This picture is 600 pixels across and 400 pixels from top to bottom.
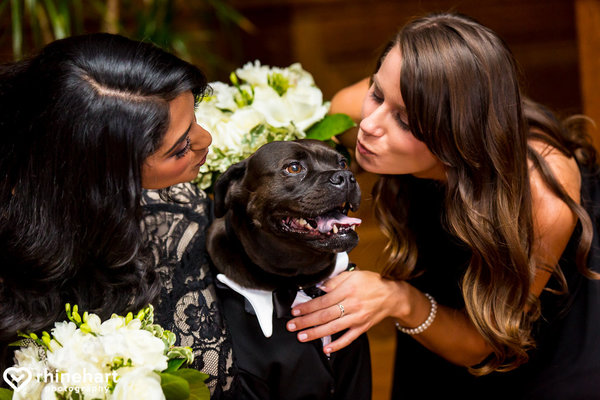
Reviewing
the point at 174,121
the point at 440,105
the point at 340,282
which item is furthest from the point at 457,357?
the point at 174,121

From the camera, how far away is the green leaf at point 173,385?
3.30 ft

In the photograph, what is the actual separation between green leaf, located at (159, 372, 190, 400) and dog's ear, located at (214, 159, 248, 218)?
44 cm

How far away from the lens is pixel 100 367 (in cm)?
98

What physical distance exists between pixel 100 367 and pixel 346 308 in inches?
23.1

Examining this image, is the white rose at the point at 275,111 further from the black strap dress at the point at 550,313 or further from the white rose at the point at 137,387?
the white rose at the point at 137,387

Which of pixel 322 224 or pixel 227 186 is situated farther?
pixel 227 186

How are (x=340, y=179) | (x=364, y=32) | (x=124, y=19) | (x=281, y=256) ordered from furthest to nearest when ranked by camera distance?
(x=364, y=32)
(x=124, y=19)
(x=281, y=256)
(x=340, y=179)

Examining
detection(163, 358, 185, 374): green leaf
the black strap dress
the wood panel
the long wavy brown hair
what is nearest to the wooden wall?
the wood panel

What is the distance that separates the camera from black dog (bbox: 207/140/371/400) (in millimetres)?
1248

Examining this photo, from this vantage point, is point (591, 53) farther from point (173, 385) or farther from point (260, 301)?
point (173, 385)

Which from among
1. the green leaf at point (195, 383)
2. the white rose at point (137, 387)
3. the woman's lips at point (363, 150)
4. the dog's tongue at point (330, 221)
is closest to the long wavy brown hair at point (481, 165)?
the woman's lips at point (363, 150)

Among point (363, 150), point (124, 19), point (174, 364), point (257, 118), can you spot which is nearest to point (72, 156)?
point (174, 364)

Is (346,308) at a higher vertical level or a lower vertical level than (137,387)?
lower

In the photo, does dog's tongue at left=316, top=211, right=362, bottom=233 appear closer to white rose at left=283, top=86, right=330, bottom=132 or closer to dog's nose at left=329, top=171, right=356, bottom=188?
dog's nose at left=329, top=171, right=356, bottom=188
